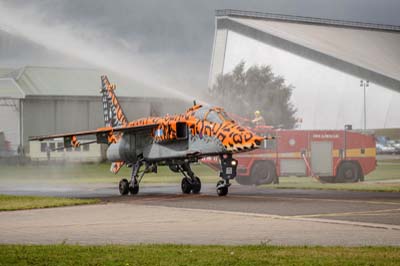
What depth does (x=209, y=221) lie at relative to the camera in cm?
2028

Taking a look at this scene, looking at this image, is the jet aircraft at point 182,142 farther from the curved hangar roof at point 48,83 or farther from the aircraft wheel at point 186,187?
the curved hangar roof at point 48,83

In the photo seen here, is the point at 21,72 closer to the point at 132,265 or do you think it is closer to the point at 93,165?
the point at 93,165

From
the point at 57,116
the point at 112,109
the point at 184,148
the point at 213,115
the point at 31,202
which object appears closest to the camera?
the point at 31,202

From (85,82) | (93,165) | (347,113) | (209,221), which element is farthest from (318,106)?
(209,221)

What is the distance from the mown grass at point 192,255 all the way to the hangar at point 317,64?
8284 cm

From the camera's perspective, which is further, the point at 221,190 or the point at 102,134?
the point at 102,134

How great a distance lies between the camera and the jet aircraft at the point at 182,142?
92.9 ft

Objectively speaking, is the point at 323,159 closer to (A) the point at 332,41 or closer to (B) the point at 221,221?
(B) the point at 221,221

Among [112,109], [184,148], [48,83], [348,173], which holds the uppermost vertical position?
[48,83]

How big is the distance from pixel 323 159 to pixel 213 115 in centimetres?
1336

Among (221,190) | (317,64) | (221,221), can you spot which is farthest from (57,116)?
(221,221)

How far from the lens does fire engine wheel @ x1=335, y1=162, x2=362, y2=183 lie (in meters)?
41.3

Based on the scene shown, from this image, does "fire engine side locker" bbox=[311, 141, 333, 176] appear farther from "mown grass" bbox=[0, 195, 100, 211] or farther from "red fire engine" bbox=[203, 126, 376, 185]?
"mown grass" bbox=[0, 195, 100, 211]

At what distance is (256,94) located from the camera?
68.7m
